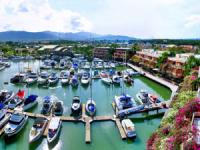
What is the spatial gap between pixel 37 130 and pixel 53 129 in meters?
1.78

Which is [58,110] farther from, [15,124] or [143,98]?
[143,98]

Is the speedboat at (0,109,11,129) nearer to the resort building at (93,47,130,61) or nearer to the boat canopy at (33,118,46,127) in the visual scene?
the boat canopy at (33,118,46,127)

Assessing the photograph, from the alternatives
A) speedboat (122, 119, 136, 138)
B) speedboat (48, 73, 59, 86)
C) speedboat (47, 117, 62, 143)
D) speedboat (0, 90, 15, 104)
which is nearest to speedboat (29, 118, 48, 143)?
speedboat (47, 117, 62, 143)

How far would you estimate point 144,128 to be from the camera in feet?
107

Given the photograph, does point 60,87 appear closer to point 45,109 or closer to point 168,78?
point 45,109

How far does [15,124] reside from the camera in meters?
30.8

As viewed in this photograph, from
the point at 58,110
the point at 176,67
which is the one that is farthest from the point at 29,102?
the point at 176,67

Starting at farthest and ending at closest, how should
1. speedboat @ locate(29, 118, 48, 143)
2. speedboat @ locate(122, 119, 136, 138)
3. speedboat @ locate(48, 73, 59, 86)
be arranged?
speedboat @ locate(48, 73, 59, 86), speedboat @ locate(122, 119, 136, 138), speedboat @ locate(29, 118, 48, 143)

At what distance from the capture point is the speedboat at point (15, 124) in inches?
1157

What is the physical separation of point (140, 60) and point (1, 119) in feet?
205

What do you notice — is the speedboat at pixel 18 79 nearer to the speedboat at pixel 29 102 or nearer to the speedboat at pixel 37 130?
the speedboat at pixel 29 102

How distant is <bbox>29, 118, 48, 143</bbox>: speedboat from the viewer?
1093 inches

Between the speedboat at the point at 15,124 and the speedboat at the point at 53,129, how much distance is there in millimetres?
3838

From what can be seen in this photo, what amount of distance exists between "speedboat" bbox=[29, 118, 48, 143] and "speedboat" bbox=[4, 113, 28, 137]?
7.92 ft
